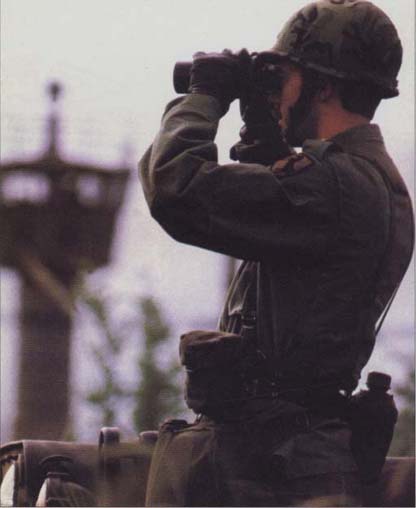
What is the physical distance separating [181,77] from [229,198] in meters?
0.50

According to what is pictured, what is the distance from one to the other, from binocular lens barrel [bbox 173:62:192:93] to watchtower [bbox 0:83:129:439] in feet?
114

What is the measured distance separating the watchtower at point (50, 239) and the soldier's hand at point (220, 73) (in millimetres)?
34786

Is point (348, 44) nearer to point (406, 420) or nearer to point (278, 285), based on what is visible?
point (278, 285)

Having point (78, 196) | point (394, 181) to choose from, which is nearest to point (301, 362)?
point (394, 181)

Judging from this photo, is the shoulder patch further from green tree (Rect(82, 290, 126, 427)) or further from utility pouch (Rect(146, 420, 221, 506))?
green tree (Rect(82, 290, 126, 427))

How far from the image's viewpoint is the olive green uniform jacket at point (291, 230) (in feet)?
21.0

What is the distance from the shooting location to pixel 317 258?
6.47 meters

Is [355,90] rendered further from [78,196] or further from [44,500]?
[78,196]

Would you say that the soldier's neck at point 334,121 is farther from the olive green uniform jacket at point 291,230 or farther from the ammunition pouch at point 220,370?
the ammunition pouch at point 220,370

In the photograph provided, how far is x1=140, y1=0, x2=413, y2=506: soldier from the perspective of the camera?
639cm

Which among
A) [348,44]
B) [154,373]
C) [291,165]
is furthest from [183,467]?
[154,373]

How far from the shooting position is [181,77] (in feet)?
21.9

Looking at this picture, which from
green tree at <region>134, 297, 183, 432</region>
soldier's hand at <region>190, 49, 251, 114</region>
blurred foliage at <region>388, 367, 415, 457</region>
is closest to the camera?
soldier's hand at <region>190, 49, 251, 114</region>

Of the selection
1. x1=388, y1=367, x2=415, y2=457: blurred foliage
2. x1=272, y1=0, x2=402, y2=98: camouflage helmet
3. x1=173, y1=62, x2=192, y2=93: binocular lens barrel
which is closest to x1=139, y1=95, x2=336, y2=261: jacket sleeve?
x1=173, y1=62, x2=192, y2=93: binocular lens barrel
